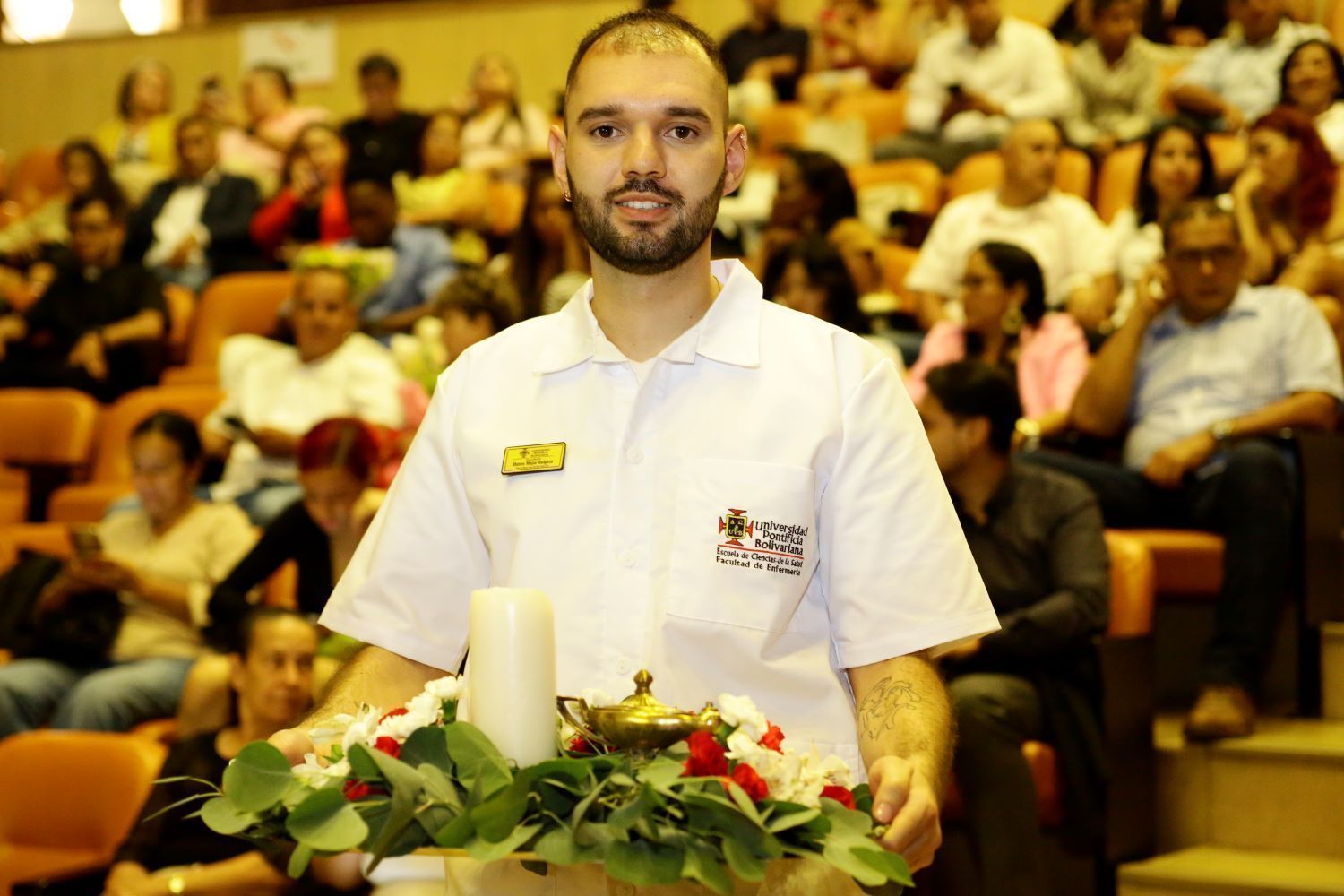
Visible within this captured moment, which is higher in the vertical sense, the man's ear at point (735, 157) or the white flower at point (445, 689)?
the man's ear at point (735, 157)

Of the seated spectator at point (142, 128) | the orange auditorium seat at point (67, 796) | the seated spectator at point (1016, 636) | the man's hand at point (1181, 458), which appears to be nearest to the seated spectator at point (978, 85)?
the man's hand at point (1181, 458)

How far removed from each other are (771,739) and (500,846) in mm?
267

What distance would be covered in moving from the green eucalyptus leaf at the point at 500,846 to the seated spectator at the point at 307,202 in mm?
6436

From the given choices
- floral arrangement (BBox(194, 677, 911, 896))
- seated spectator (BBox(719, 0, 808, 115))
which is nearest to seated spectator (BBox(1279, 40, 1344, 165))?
seated spectator (BBox(719, 0, 808, 115))

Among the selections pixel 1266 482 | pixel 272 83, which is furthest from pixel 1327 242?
pixel 272 83

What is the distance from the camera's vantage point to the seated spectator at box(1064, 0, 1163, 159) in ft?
23.6

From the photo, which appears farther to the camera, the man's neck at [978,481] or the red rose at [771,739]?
the man's neck at [978,481]

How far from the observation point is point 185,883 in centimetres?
366

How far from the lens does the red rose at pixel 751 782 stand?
1366mm

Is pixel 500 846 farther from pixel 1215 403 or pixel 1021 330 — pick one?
pixel 1021 330

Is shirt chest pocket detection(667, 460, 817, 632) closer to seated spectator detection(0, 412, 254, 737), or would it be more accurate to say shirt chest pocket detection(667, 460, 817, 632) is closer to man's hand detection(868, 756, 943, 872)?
man's hand detection(868, 756, 943, 872)

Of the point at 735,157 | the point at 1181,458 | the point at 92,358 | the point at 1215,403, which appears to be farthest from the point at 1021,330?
the point at 92,358

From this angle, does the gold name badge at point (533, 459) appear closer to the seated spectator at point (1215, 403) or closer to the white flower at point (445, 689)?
A: the white flower at point (445, 689)

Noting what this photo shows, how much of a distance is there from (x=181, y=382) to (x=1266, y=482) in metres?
4.38
